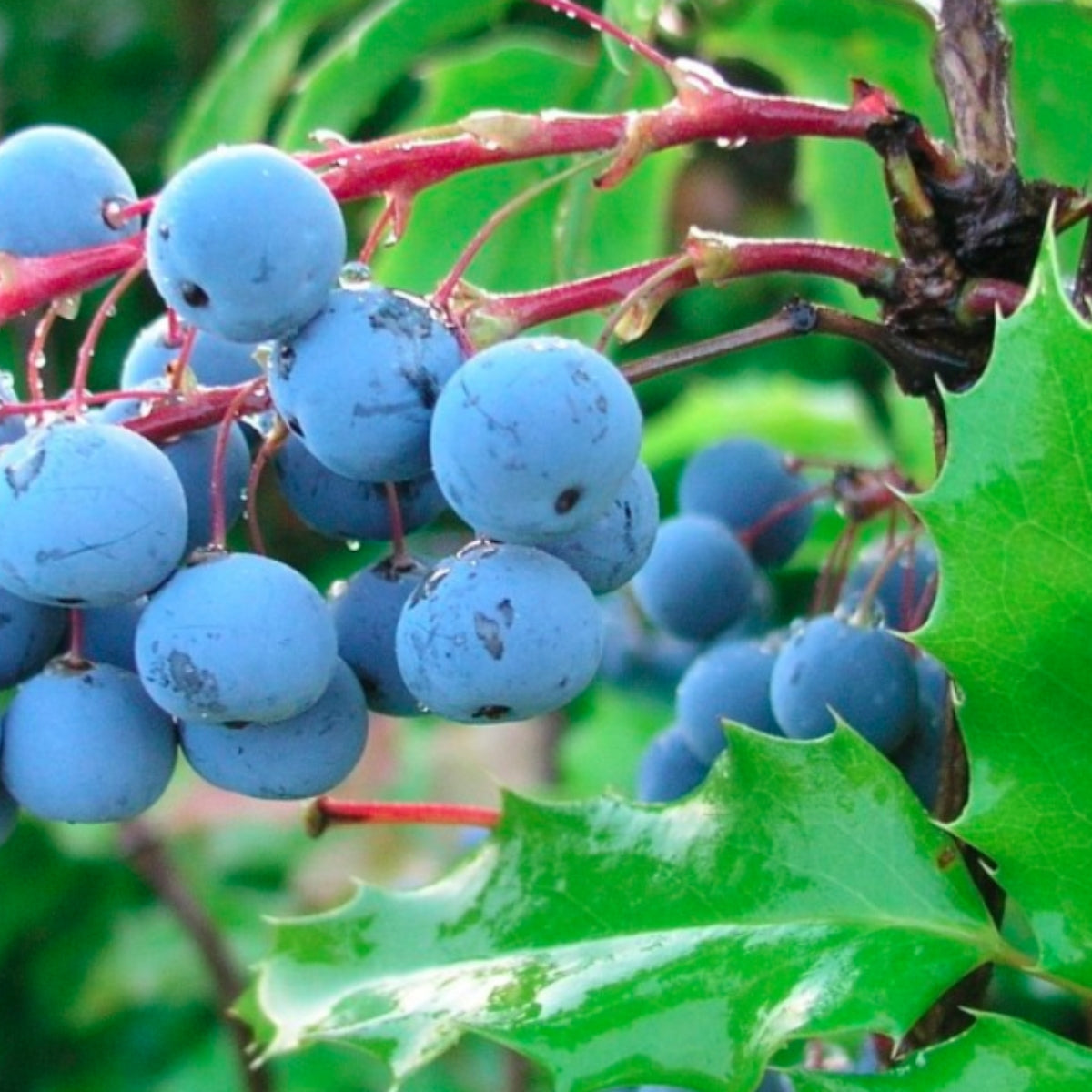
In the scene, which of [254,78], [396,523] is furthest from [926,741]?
[254,78]

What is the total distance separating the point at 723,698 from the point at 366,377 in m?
0.38

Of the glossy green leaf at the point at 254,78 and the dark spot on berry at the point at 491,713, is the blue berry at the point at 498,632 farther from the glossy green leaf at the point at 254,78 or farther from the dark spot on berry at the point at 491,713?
the glossy green leaf at the point at 254,78

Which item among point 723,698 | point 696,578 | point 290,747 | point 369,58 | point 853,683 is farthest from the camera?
point 369,58

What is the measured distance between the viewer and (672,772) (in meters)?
1.02

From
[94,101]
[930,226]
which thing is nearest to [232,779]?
[930,226]

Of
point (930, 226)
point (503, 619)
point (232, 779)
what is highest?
point (930, 226)

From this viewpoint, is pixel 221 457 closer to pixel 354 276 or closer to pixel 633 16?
pixel 354 276

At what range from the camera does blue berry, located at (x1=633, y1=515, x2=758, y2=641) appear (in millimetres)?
1075

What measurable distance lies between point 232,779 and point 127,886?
6.02ft

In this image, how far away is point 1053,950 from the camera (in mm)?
712

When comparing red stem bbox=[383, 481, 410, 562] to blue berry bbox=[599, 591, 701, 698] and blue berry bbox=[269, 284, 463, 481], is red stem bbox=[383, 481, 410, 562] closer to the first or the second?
blue berry bbox=[269, 284, 463, 481]

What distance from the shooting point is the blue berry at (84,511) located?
660 millimetres

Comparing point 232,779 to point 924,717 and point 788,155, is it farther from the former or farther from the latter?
point 788,155

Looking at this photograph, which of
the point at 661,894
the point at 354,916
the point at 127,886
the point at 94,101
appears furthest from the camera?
the point at 94,101
